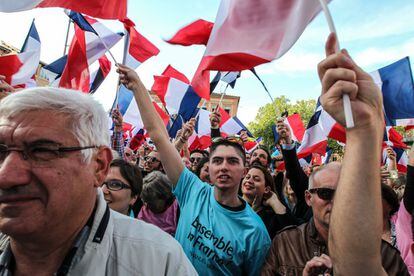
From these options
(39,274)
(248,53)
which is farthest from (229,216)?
(39,274)

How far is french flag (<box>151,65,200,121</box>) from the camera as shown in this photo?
750 centimetres

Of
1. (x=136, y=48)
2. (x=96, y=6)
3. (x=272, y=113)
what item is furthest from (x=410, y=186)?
(x=272, y=113)

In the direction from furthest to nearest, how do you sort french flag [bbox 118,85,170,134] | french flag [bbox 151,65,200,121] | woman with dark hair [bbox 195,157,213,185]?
1. french flag [bbox 118,85,170,134]
2. french flag [bbox 151,65,200,121]
3. woman with dark hair [bbox 195,157,213,185]

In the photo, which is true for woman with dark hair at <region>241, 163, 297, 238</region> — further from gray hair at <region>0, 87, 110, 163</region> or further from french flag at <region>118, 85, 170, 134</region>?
french flag at <region>118, 85, 170, 134</region>

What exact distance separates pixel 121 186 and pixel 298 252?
148 cm

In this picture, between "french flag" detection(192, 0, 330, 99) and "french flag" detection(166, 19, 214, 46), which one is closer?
"french flag" detection(192, 0, 330, 99)

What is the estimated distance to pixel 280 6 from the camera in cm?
167

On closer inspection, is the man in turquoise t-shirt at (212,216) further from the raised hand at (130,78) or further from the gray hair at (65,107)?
the gray hair at (65,107)

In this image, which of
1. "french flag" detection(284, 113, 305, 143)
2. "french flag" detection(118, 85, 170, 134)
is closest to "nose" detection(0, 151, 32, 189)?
"french flag" detection(118, 85, 170, 134)

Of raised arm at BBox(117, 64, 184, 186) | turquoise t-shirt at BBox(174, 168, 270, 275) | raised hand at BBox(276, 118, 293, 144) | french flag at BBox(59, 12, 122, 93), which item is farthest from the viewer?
french flag at BBox(59, 12, 122, 93)

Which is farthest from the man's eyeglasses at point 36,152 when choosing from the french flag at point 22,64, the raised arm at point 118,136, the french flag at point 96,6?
the french flag at point 22,64

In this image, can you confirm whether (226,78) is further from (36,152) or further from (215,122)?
(36,152)

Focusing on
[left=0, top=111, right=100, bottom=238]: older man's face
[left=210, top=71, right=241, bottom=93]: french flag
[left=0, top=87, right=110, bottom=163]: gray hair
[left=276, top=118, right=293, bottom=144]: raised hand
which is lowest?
[left=0, top=111, right=100, bottom=238]: older man's face

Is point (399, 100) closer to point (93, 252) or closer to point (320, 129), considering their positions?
point (320, 129)
